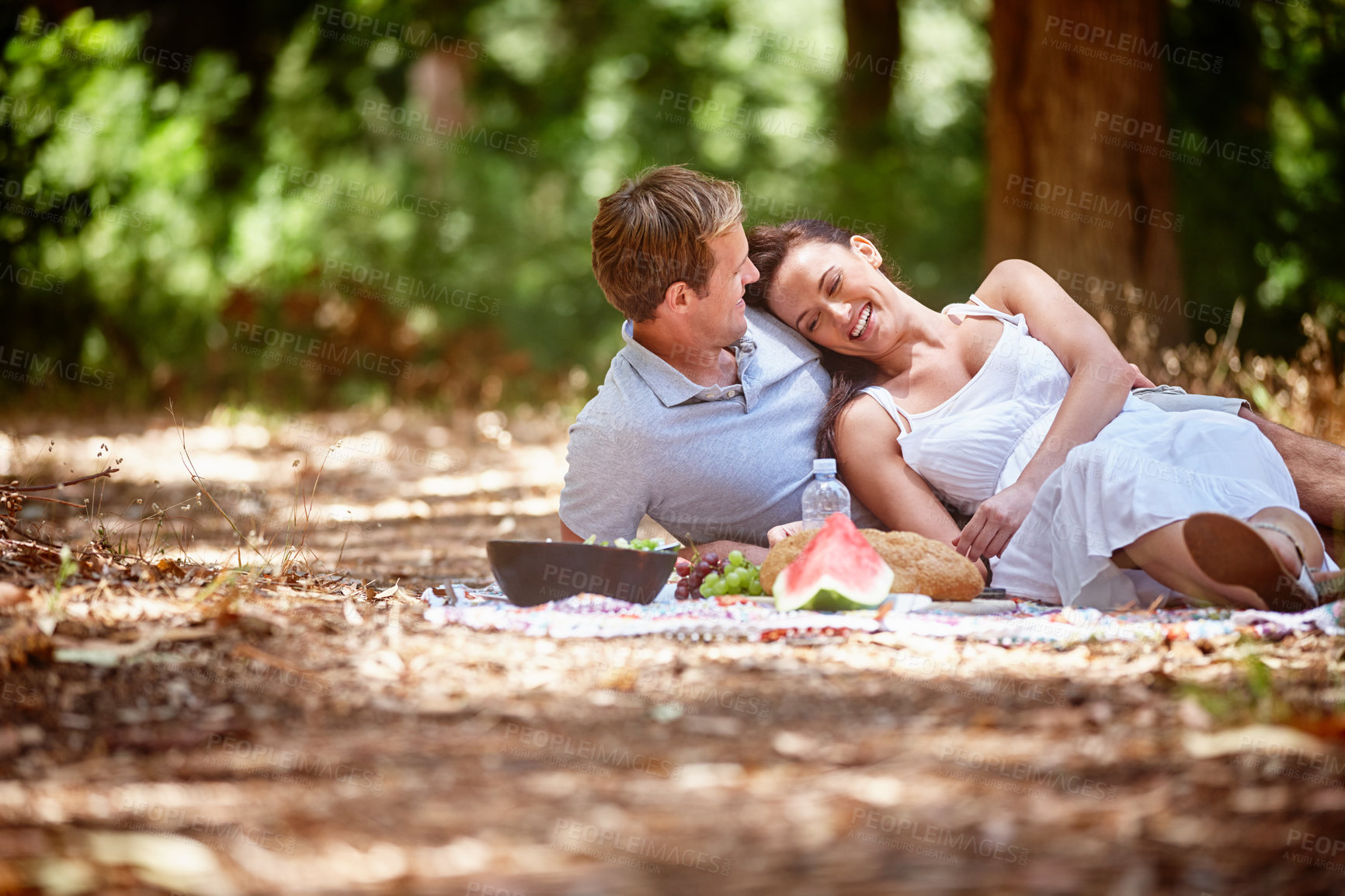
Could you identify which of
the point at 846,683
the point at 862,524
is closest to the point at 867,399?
the point at 862,524

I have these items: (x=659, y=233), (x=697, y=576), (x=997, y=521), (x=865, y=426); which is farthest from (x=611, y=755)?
(x=659, y=233)

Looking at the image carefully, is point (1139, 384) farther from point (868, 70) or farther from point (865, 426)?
point (868, 70)

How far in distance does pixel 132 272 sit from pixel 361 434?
125 inches

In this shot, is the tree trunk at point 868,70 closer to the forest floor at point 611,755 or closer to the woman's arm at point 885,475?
the woman's arm at point 885,475

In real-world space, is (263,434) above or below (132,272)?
below

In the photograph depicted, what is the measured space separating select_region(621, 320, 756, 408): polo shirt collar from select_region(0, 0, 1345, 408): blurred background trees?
11.6ft

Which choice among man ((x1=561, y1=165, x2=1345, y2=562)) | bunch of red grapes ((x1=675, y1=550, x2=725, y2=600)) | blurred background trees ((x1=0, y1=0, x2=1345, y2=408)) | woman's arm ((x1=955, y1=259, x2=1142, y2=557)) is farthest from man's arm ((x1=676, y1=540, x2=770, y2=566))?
blurred background trees ((x1=0, y1=0, x2=1345, y2=408))

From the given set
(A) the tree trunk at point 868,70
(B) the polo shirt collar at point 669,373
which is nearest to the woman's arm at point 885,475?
(B) the polo shirt collar at point 669,373

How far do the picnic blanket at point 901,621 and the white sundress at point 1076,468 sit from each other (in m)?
0.19

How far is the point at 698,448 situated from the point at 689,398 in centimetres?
19

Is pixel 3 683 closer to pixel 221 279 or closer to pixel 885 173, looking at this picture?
pixel 221 279

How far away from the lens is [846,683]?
9.57ft

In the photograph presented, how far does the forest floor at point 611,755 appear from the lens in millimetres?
1890

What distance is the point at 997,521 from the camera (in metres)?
3.98
